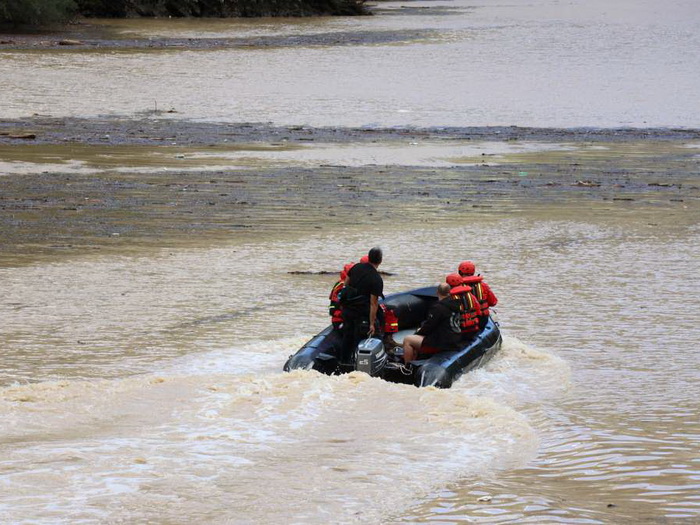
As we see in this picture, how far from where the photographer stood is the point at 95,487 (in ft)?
24.9

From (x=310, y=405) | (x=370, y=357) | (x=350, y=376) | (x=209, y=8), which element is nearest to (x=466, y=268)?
(x=370, y=357)

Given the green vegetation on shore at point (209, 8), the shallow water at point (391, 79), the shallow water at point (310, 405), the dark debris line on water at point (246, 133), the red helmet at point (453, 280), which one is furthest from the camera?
the green vegetation on shore at point (209, 8)

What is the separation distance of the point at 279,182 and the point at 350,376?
10.6 meters

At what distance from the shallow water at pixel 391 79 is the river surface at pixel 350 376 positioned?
17.4 feet

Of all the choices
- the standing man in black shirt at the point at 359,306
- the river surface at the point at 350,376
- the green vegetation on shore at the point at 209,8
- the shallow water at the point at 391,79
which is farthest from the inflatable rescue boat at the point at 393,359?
the green vegetation on shore at the point at 209,8

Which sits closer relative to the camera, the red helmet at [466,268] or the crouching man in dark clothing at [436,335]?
the crouching man in dark clothing at [436,335]

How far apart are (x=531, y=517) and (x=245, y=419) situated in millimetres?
2587

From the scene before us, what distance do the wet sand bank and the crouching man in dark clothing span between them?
5961mm

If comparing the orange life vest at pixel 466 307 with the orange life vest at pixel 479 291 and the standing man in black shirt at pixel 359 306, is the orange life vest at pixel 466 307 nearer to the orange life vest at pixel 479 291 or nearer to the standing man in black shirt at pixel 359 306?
the orange life vest at pixel 479 291

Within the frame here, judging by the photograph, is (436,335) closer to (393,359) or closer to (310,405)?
(393,359)

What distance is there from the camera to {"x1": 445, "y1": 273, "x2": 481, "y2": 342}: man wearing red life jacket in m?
10.9

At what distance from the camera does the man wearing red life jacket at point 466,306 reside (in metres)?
10.9

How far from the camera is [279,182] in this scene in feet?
66.6

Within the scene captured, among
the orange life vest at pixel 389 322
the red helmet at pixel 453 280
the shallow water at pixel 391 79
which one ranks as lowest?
the orange life vest at pixel 389 322
